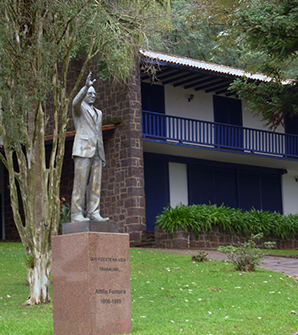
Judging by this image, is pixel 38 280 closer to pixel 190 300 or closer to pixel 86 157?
pixel 190 300

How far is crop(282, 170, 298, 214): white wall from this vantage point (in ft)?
78.8

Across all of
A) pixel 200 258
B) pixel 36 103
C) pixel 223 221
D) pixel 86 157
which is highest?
pixel 36 103

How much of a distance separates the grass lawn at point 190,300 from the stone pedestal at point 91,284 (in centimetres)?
40

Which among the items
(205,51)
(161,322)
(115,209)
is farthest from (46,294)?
(205,51)

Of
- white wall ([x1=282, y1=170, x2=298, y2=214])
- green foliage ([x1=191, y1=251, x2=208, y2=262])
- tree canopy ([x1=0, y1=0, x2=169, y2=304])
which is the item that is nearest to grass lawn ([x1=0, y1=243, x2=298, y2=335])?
green foliage ([x1=191, y1=251, x2=208, y2=262])

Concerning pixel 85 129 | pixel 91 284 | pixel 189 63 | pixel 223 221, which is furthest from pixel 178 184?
pixel 91 284

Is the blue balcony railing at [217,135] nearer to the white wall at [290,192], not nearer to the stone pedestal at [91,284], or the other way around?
the white wall at [290,192]

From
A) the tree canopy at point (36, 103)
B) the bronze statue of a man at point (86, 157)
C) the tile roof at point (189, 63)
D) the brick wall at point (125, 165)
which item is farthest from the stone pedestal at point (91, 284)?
the tile roof at point (189, 63)

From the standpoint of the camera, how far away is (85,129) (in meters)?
7.95

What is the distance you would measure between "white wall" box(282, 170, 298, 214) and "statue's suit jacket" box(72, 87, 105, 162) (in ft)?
56.1

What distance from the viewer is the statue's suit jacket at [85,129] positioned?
25.7ft

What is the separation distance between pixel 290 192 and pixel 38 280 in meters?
16.6

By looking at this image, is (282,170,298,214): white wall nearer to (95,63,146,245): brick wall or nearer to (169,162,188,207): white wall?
(169,162,188,207): white wall

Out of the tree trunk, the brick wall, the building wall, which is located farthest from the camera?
the building wall
